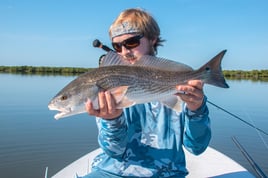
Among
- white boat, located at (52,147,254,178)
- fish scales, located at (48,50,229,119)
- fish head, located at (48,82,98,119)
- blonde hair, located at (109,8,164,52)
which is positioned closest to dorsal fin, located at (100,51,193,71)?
fish scales, located at (48,50,229,119)

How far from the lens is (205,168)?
538 cm

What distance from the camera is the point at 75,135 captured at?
11281 millimetres

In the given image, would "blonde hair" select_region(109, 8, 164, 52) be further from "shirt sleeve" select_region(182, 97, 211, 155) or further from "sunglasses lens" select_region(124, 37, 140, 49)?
"shirt sleeve" select_region(182, 97, 211, 155)

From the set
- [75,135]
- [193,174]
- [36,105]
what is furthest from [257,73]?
[193,174]

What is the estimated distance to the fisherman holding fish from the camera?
3.30 m

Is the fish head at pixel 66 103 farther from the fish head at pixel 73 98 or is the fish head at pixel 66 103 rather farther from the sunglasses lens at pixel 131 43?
the sunglasses lens at pixel 131 43

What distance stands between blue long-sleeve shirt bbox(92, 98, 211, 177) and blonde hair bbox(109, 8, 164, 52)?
76cm

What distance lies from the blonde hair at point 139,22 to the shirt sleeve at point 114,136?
94cm

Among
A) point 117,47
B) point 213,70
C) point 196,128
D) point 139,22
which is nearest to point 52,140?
point 117,47

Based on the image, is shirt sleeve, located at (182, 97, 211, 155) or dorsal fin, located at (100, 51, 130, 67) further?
shirt sleeve, located at (182, 97, 211, 155)

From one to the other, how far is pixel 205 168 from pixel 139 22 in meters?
2.65

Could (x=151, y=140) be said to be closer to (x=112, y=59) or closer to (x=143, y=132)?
(x=143, y=132)

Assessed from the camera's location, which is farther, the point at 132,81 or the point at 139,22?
the point at 139,22

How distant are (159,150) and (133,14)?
1.43m
